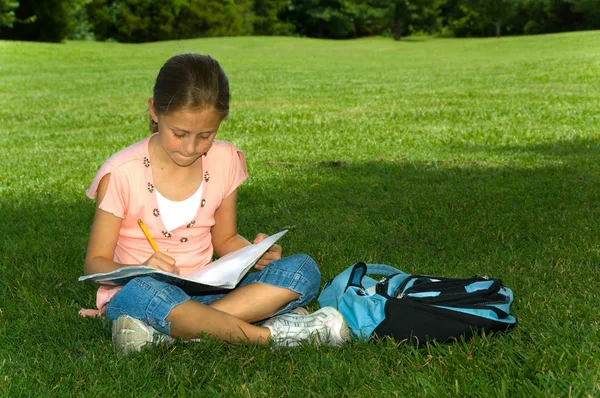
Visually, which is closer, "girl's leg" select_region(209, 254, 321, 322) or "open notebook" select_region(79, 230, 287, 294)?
"open notebook" select_region(79, 230, 287, 294)

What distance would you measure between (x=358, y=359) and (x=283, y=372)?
0.28 m

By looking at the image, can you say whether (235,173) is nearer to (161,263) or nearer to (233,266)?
(233,266)

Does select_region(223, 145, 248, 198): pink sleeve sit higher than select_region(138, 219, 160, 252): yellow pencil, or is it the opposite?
select_region(223, 145, 248, 198): pink sleeve

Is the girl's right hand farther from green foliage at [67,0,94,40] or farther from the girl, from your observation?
green foliage at [67,0,94,40]

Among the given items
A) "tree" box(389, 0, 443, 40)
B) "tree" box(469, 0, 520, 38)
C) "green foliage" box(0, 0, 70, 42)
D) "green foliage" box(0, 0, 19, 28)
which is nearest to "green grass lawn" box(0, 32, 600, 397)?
"green foliage" box(0, 0, 19, 28)

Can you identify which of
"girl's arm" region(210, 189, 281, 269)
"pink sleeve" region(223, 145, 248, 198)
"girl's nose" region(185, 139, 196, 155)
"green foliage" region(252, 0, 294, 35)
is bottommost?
"green foliage" region(252, 0, 294, 35)

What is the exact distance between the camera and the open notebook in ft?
9.66

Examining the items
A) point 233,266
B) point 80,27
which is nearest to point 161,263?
point 233,266

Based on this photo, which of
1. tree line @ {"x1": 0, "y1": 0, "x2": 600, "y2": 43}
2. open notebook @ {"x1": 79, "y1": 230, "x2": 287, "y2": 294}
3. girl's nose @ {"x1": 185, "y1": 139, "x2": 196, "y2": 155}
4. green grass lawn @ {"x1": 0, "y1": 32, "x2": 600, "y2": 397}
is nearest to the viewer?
green grass lawn @ {"x1": 0, "y1": 32, "x2": 600, "y2": 397}

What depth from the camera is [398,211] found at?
5.43 m

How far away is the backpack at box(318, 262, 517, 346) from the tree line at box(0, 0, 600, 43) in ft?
147

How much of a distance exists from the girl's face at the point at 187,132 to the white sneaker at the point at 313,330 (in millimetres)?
753

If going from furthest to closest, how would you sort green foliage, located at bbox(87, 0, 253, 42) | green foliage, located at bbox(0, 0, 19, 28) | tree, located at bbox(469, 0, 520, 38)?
green foliage, located at bbox(87, 0, 253, 42), tree, located at bbox(469, 0, 520, 38), green foliage, located at bbox(0, 0, 19, 28)

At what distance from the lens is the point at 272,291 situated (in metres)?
3.37
